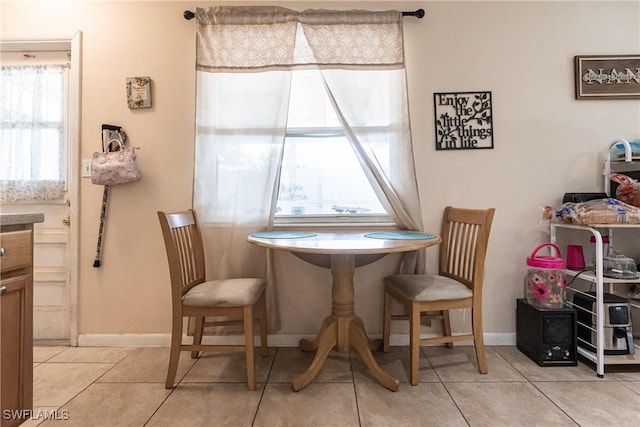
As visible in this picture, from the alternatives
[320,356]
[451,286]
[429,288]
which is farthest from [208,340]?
[451,286]

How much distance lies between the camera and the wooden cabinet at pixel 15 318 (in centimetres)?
115

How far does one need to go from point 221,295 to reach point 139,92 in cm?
157

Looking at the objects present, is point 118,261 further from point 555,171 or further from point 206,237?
point 555,171

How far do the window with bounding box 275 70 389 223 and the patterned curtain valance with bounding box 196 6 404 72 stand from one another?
23 centimetres

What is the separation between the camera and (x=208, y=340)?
2.22m

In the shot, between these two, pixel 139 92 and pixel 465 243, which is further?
pixel 139 92

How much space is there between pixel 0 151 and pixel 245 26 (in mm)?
1946

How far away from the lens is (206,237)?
2176 millimetres

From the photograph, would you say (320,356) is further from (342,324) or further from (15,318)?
(15,318)

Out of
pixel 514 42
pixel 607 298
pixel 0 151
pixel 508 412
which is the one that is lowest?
pixel 508 412

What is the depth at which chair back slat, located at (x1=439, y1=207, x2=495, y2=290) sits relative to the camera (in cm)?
177

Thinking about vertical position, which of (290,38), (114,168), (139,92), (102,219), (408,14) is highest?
(408,14)

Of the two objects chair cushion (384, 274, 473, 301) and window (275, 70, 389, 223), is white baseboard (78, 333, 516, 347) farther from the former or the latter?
window (275, 70, 389, 223)

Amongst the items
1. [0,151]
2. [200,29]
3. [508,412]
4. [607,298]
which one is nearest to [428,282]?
[508,412]
